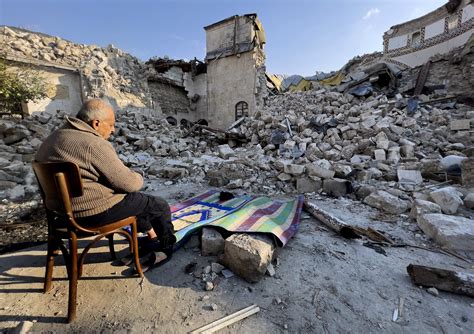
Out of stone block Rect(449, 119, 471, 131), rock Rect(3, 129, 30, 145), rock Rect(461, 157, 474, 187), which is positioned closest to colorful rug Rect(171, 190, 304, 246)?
rock Rect(461, 157, 474, 187)

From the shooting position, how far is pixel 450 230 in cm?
213

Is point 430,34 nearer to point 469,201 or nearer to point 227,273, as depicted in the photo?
point 469,201

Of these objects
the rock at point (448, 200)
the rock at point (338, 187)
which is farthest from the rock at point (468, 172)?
the rock at point (338, 187)

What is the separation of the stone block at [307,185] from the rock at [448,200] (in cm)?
160

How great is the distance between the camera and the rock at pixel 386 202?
289cm

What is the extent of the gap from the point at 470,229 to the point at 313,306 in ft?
6.44

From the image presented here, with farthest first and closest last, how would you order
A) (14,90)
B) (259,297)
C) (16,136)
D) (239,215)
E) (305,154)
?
(14,90) < (305,154) < (16,136) < (239,215) < (259,297)

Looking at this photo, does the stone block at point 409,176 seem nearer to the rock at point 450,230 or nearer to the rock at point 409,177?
the rock at point 409,177

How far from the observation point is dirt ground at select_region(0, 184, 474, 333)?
1.31 metres

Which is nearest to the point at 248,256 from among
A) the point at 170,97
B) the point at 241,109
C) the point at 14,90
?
the point at 14,90

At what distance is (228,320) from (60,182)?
1.34 metres

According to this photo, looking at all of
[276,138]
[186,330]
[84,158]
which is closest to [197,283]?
[186,330]

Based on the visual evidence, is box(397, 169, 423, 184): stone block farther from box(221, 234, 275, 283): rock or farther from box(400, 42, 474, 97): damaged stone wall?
box(400, 42, 474, 97): damaged stone wall

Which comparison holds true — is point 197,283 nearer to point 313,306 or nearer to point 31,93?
point 313,306
